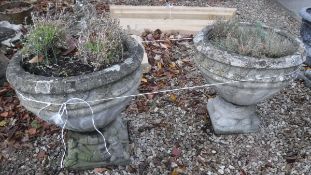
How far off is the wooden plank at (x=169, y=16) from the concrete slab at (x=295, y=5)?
4.12ft

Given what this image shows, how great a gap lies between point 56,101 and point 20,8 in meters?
3.44

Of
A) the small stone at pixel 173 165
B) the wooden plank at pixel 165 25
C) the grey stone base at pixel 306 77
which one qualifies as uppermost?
the wooden plank at pixel 165 25

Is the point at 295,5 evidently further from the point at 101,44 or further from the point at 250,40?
the point at 101,44

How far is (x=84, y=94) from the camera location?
221cm

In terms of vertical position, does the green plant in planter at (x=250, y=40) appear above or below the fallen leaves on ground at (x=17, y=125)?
above

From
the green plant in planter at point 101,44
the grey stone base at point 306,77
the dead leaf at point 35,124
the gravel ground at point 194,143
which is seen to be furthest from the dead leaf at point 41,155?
the grey stone base at point 306,77

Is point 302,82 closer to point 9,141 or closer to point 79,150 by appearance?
point 79,150

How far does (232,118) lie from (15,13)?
3.47 meters

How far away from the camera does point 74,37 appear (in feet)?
9.47

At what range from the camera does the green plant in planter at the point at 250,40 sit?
8.95ft

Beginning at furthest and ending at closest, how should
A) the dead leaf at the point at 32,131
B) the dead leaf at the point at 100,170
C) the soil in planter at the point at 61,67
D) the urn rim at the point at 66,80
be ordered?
1. the dead leaf at the point at 32,131
2. the dead leaf at the point at 100,170
3. the soil in planter at the point at 61,67
4. the urn rim at the point at 66,80

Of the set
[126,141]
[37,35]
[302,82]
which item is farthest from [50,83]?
[302,82]

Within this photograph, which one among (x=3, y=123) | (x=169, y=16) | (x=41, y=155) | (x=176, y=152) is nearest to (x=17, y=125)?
(x=3, y=123)

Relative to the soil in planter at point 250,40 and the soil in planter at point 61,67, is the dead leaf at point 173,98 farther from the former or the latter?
the soil in planter at point 61,67
